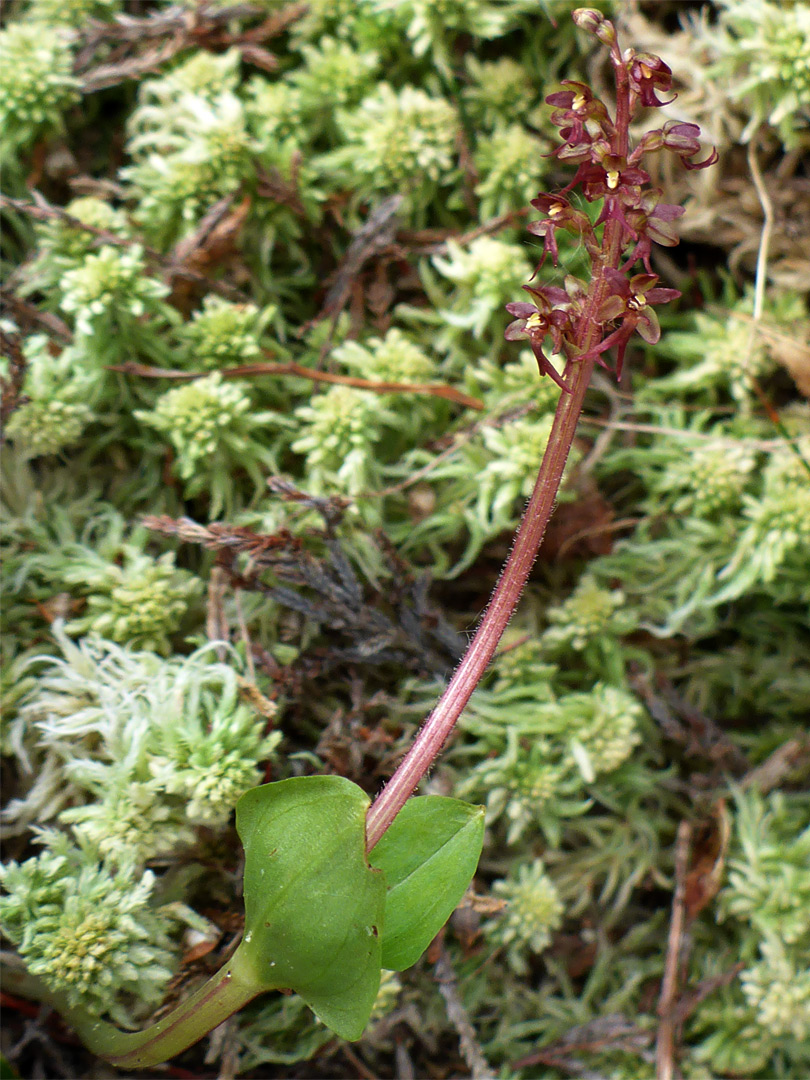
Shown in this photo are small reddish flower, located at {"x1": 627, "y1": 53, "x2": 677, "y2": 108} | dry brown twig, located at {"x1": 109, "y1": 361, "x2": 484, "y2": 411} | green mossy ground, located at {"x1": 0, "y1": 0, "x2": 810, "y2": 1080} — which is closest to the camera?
small reddish flower, located at {"x1": 627, "y1": 53, "x2": 677, "y2": 108}

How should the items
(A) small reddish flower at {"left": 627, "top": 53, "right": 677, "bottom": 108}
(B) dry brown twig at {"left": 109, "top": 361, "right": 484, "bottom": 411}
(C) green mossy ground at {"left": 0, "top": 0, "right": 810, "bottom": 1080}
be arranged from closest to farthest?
(A) small reddish flower at {"left": 627, "top": 53, "right": 677, "bottom": 108}, (C) green mossy ground at {"left": 0, "top": 0, "right": 810, "bottom": 1080}, (B) dry brown twig at {"left": 109, "top": 361, "right": 484, "bottom": 411}

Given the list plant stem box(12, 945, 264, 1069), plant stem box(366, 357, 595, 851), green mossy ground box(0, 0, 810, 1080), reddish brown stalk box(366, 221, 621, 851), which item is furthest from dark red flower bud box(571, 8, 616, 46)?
plant stem box(12, 945, 264, 1069)

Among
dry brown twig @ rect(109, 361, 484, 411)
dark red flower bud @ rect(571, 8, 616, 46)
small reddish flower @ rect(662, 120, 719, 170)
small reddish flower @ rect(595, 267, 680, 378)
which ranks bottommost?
dry brown twig @ rect(109, 361, 484, 411)

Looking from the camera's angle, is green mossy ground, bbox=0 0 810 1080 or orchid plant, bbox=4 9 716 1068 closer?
orchid plant, bbox=4 9 716 1068

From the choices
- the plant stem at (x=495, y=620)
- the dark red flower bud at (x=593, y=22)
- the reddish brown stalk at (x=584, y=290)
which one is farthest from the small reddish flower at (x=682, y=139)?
the plant stem at (x=495, y=620)

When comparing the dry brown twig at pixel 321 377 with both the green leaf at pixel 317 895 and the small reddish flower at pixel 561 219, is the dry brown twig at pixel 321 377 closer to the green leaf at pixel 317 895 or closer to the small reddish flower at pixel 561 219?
the small reddish flower at pixel 561 219

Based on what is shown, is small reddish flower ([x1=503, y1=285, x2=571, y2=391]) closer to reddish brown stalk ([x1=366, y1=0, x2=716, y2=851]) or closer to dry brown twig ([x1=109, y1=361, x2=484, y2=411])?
reddish brown stalk ([x1=366, y1=0, x2=716, y2=851])

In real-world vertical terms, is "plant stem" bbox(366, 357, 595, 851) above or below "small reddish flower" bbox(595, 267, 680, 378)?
below

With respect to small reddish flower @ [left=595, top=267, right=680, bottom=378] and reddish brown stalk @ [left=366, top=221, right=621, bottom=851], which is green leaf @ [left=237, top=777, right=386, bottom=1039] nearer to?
reddish brown stalk @ [left=366, top=221, right=621, bottom=851]
